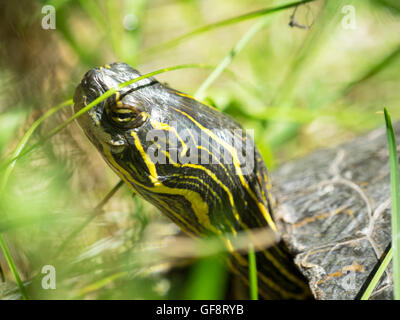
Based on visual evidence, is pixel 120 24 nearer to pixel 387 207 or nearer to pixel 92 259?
pixel 92 259

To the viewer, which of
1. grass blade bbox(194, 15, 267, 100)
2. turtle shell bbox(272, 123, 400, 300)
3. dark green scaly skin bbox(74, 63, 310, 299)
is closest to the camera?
dark green scaly skin bbox(74, 63, 310, 299)

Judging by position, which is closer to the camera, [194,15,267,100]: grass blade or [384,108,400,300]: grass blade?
[384,108,400,300]: grass blade

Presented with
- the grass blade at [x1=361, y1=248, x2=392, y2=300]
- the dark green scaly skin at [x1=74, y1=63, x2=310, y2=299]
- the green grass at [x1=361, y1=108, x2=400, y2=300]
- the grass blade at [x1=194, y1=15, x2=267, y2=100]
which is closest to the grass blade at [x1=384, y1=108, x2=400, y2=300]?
the green grass at [x1=361, y1=108, x2=400, y2=300]

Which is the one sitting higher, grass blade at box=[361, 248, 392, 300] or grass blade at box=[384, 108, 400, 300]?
grass blade at box=[384, 108, 400, 300]

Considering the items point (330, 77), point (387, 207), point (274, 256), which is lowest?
point (274, 256)

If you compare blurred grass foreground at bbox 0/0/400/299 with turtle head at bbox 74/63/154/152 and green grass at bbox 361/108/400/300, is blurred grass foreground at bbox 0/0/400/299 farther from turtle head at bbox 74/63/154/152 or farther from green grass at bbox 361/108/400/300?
green grass at bbox 361/108/400/300

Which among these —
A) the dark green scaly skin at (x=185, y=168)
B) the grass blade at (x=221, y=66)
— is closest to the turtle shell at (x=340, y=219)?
the dark green scaly skin at (x=185, y=168)

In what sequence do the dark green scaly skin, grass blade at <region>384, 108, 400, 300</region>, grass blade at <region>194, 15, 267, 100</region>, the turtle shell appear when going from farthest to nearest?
grass blade at <region>194, 15, 267, 100</region> → the turtle shell → the dark green scaly skin → grass blade at <region>384, 108, 400, 300</region>

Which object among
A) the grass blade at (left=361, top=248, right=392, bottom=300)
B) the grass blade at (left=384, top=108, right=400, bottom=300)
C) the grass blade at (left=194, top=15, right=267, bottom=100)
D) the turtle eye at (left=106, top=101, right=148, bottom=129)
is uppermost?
the grass blade at (left=194, top=15, right=267, bottom=100)
